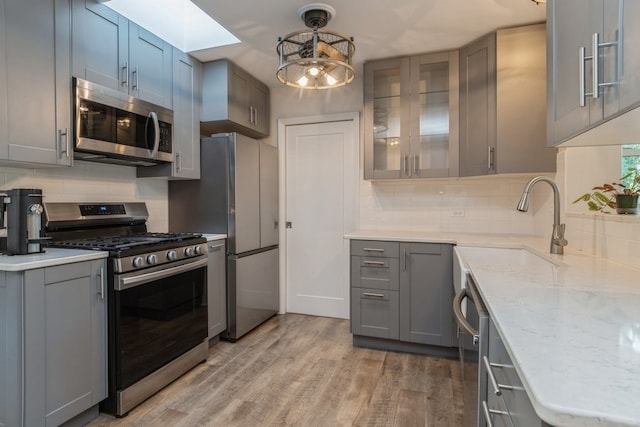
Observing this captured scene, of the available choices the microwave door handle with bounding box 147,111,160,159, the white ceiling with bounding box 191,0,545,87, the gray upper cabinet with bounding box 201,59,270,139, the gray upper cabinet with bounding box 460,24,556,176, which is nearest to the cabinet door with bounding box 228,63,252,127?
the gray upper cabinet with bounding box 201,59,270,139

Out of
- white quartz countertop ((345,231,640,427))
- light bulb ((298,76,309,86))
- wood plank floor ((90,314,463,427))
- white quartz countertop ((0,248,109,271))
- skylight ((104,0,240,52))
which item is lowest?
wood plank floor ((90,314,463,427))

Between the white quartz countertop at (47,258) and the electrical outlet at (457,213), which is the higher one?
the electrical outlet at (457,213)

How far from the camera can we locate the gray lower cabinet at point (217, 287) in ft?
9.02

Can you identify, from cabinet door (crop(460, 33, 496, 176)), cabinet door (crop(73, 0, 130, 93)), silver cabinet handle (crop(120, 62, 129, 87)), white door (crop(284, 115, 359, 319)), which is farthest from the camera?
white door (crop(284, 115, 359, 319))

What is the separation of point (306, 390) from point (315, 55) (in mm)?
2017

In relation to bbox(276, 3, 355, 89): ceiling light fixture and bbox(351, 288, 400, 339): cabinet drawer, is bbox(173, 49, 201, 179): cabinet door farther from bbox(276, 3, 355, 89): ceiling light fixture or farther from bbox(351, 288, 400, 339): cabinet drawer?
bbox(351, 288, 400, 339): cabinet drawer

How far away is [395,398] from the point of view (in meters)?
2.13

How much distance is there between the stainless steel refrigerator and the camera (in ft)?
9.62

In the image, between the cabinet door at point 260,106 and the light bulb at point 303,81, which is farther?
the cabinet door at point 260,106

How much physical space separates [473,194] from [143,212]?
283 centimetres

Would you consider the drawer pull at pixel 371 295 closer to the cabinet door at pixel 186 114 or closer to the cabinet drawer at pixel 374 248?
the cabinet drawer at pixel 374 248

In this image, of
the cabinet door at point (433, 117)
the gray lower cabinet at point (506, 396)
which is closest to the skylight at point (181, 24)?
the cabinet door at point (433, 117)

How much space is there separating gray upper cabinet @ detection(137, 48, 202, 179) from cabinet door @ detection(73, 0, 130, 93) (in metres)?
0.48

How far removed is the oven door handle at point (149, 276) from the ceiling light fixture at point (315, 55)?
1.39m
